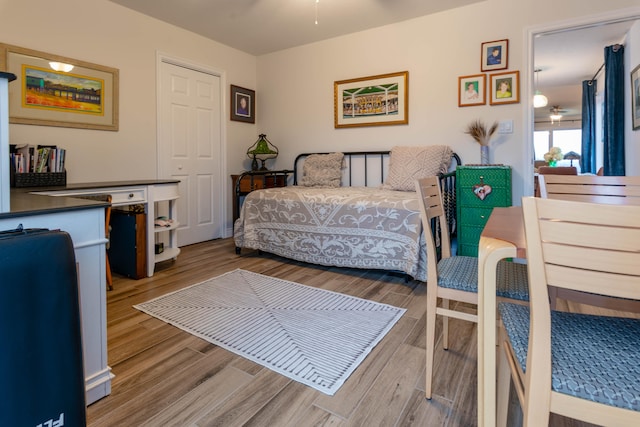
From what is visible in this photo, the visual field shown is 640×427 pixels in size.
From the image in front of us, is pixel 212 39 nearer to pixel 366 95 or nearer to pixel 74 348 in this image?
pixel 366 95

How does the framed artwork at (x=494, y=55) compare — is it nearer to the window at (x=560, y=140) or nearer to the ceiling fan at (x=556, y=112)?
the ceiling fan at (x=556, y=112)

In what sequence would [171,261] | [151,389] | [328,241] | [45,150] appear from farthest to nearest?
1. [171,261]
2. [328,241]
3. [45,150]
4. [151,389]

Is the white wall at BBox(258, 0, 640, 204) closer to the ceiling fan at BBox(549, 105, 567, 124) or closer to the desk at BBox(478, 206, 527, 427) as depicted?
the desk at BBox(478, 206, 527, 427)

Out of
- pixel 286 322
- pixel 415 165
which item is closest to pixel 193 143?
pixel 415 165

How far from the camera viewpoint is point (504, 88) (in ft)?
10.5

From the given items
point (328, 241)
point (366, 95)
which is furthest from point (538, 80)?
point (328, 241)

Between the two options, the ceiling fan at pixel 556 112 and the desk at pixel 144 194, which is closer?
the desk at pixel 144 194

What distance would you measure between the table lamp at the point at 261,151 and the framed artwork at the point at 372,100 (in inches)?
35.8

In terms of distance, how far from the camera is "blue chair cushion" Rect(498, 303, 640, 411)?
678 mm

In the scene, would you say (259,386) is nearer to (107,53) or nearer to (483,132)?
(483,132)

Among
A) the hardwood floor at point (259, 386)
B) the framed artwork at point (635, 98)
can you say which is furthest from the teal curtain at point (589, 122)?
the hardwood floor at point (259, 386)

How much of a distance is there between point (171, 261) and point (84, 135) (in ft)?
4.20

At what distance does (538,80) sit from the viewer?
6.56 m

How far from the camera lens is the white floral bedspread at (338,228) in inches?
105
